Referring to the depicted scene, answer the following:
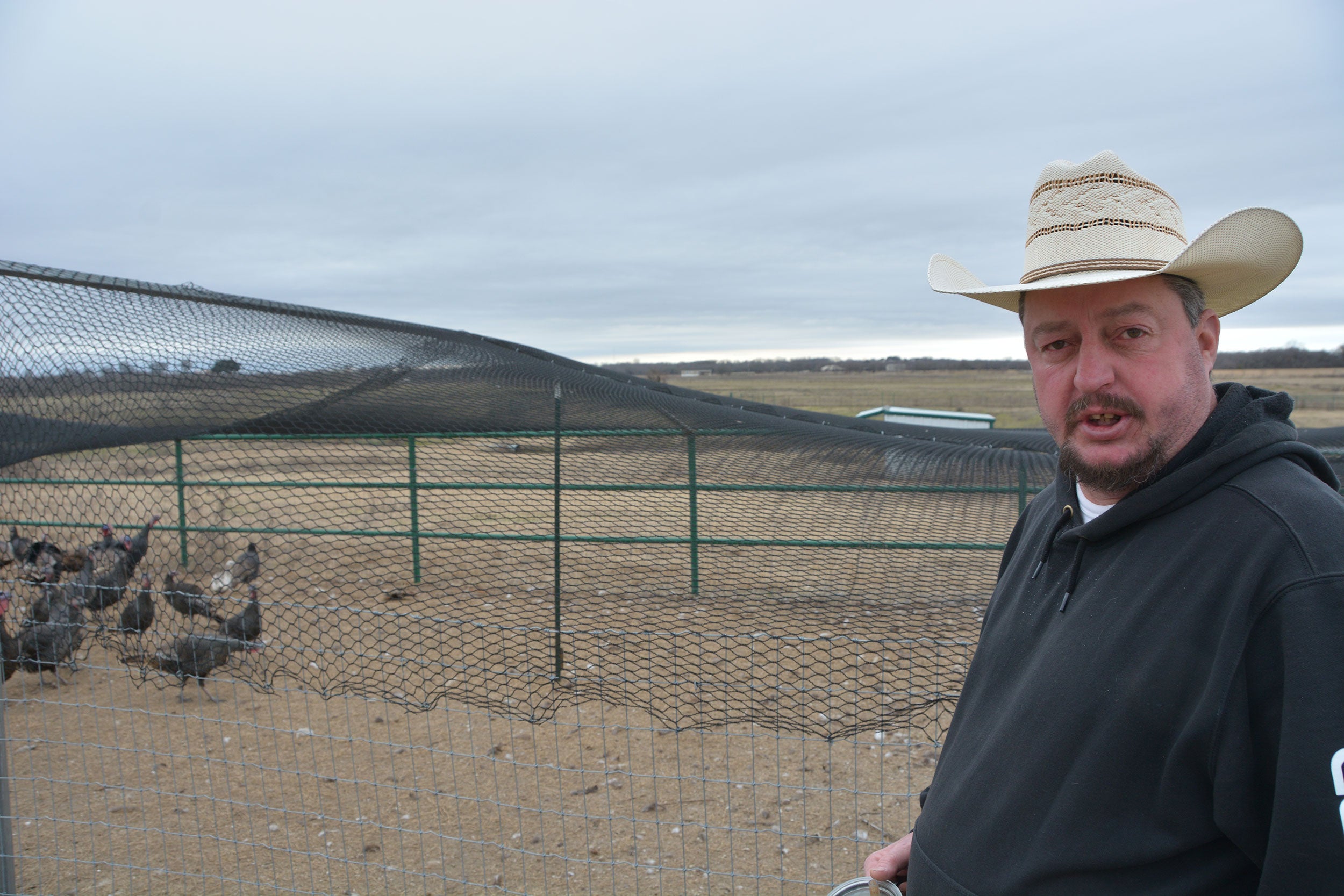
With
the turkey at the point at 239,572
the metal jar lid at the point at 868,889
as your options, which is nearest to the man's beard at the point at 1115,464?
the metal jar lid at the point at 868,889

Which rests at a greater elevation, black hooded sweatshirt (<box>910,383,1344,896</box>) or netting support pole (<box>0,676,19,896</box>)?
black hooded sweatshirt (<box>910,383,1344,896</box>)

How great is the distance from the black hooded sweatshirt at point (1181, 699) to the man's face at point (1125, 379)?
0.14ft

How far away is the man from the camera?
81 centimetres

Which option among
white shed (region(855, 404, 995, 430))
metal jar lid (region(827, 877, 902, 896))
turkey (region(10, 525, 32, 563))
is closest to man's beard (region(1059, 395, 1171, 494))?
metal jar lid (region(827, 877, 902, 896))

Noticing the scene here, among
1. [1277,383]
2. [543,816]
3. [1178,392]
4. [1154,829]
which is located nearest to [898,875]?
[1154,829]

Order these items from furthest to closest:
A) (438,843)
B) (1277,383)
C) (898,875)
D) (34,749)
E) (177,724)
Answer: (1277,383) < (177,724) < (34,749) < (438,843) < (898,875)

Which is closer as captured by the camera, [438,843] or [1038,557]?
[1038,557]

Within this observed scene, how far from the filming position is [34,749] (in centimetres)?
404

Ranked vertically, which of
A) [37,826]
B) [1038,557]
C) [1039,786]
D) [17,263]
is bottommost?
[37,826]

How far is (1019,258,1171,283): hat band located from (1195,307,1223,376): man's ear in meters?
0.11

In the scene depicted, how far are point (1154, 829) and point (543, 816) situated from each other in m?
2.90

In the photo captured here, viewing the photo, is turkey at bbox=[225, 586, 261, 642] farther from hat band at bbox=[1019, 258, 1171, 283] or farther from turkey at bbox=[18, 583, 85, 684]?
hat band at bbox=[1019, 258, 1171, 283]

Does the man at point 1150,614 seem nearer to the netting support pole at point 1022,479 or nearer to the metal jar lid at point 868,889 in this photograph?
the metal jar lid at point 868,889

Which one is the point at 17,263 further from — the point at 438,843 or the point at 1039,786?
the point at 1039,786
